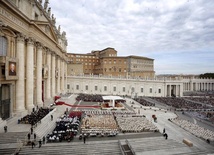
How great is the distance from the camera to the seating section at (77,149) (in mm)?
15867

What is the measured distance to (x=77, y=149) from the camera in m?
16.7

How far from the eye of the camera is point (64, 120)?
24109 millimetres

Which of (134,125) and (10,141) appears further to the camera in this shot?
(134,125)

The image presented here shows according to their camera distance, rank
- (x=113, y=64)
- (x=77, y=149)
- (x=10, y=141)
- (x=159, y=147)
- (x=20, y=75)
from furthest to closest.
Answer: (x=113, y=64)
(x=20, y=75)
(x=159, y=147)
(x=77, y=149)
(x=10, y=141)

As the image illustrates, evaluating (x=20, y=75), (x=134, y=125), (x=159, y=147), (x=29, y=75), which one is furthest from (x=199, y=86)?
(x=20, y=75)

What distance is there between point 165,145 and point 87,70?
7468cm

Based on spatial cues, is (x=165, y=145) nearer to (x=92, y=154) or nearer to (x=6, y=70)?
(x=92, y=154)

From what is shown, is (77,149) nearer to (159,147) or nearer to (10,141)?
(10,141)

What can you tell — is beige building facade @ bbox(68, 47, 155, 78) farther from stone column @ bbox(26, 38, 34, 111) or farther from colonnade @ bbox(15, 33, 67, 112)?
stone column @ bbox(26, 38, 34, 111)

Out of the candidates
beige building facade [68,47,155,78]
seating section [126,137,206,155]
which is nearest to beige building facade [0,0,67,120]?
seating section [126,137,206,155]

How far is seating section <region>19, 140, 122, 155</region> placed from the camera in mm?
15867

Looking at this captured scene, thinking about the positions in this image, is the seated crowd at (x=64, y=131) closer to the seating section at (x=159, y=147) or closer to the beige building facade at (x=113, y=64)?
the seating section at (x=159, y=147)

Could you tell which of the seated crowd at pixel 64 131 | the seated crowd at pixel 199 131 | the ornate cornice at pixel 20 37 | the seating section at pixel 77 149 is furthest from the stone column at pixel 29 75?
the seated crowd at pixel 199 131

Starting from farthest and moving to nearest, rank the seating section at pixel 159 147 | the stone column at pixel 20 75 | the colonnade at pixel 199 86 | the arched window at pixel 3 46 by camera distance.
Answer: the colonnade at pixel 199 86, the stone column at pixel 20 75, the arched window at pixel 3 46, the seating section at pixel 159 147
